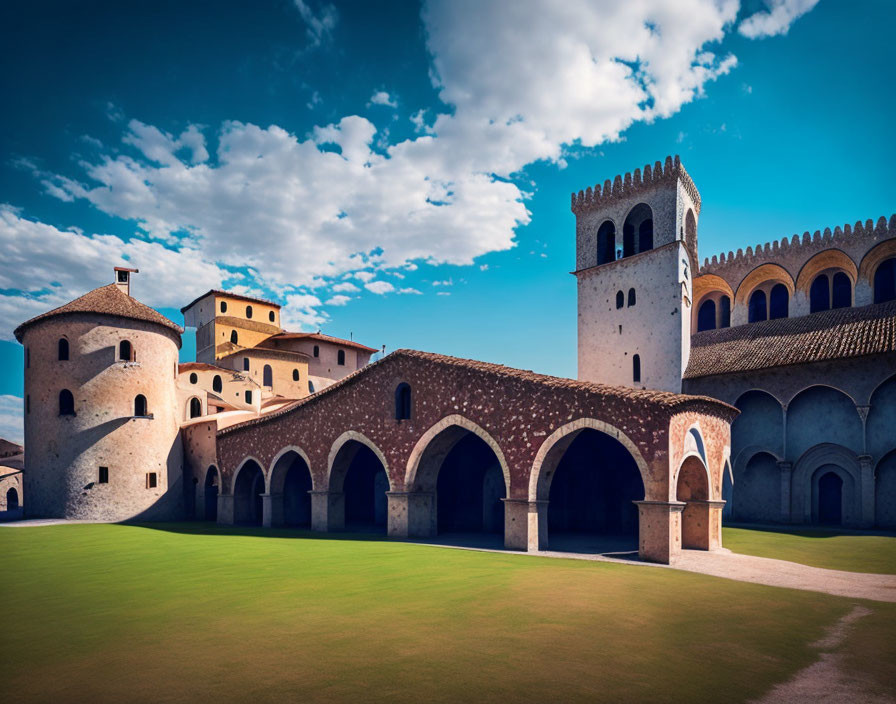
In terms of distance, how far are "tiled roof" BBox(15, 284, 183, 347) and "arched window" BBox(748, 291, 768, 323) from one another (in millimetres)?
29748

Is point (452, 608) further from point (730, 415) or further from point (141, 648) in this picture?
point (730, 415)

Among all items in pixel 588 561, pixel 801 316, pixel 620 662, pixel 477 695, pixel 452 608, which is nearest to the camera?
pixel 477 695

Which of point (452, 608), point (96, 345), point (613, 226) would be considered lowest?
point (452, 608)

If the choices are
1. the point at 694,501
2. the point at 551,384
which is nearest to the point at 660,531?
the point at 694,501

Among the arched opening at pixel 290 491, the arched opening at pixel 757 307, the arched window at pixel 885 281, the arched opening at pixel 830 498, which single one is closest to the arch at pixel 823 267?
the arched window at pixel 885 281

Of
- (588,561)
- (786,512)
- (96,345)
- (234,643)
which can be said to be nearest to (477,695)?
(234,643)

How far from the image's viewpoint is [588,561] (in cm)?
1459

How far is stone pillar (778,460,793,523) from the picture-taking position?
2550 cm

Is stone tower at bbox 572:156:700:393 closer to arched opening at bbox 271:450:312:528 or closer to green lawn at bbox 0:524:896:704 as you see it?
arched opening at bbox 271:450:312:528

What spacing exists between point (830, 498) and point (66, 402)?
3314 centimetres

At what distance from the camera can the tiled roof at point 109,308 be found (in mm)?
26656

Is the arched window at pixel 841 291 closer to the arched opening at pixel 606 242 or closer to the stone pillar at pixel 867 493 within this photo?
the stone pillar at pixel 867 493

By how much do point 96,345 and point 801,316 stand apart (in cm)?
3307

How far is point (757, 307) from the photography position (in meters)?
32.1
